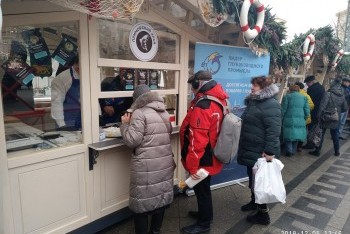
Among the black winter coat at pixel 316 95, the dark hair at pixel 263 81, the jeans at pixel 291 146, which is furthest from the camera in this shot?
the black winter coat at pixel 316 95

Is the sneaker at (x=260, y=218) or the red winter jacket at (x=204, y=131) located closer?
the red winter jacket at (x=204, y=131)

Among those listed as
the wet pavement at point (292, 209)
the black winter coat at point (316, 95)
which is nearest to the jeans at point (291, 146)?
the wet pavement at point (292, 209)

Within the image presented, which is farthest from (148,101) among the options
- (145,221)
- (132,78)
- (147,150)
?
(145,221)

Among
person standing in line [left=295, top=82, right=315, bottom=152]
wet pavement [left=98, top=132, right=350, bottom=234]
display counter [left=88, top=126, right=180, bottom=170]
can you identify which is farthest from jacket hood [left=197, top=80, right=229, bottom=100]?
person standing in line [left=295, top=82, right=315, bottom=152]

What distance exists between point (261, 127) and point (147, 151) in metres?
1.26

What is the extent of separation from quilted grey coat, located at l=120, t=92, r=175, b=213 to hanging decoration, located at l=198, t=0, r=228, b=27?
1113mm

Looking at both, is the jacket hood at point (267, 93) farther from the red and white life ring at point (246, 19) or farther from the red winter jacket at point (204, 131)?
the red and white life ring at point (246, 19)

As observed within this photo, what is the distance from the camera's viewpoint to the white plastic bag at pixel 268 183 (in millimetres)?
2729

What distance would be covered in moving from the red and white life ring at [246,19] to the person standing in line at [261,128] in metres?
0.62

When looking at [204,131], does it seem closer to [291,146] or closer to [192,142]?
[192,142]

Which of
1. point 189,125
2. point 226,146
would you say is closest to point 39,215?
point 189,125

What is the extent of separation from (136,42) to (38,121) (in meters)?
1.49

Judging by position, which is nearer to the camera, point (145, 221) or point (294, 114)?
point (145, 221)

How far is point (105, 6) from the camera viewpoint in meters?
1.74
